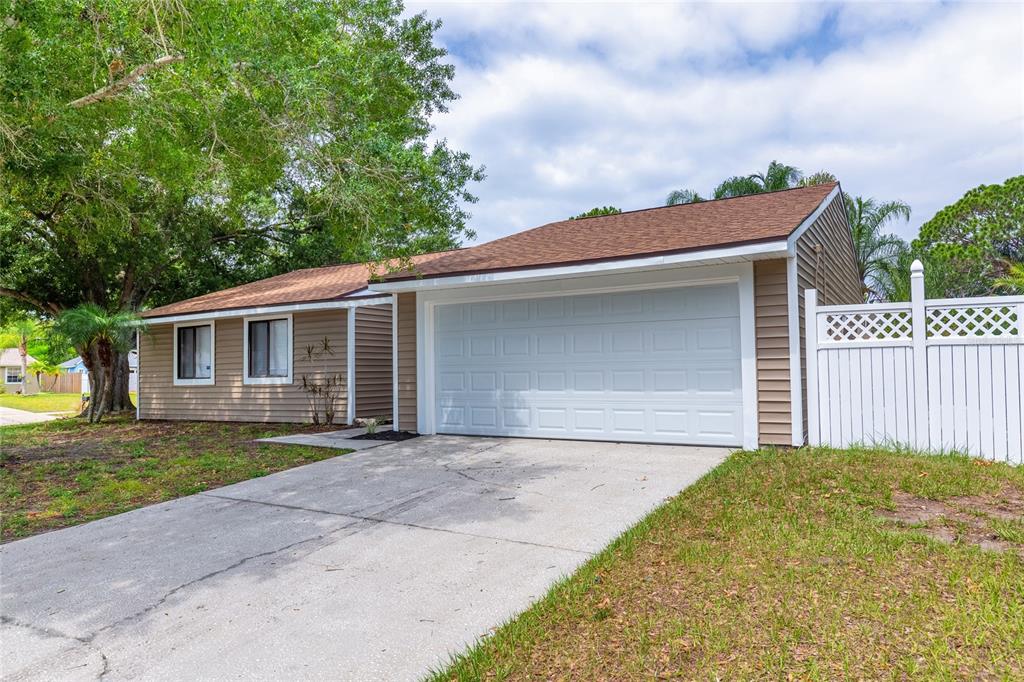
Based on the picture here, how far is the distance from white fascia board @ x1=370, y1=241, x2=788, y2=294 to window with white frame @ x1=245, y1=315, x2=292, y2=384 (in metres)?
4.38

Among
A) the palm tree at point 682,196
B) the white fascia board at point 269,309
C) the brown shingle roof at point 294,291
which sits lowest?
the white fascia board at point 269,309

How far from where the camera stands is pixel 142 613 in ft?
10.8

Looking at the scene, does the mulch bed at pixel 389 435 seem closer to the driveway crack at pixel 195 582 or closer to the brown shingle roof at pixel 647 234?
the brown shingle roof at pixel 647 234

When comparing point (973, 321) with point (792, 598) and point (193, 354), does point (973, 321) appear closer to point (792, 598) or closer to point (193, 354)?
point (792, 598)

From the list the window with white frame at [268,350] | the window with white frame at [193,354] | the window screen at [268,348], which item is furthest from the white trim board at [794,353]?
the window with white frame at [193,354]

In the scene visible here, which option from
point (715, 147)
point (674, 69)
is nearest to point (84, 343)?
point (674, 69)

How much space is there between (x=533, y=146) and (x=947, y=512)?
13.8 metres

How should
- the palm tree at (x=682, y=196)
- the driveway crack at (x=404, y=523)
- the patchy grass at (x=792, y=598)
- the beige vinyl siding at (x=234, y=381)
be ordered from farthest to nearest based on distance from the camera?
the palm tree at (x=682, y=196) → the beige vinyl siding at (x=234, y=381) → the driveway crack at (x=404, y=523) → the patchy grass at (x=792, y=598)

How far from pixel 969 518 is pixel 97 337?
14994 millimetres

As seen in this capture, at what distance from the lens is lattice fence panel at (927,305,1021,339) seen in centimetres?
612

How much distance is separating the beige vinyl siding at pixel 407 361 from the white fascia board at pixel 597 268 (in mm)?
445

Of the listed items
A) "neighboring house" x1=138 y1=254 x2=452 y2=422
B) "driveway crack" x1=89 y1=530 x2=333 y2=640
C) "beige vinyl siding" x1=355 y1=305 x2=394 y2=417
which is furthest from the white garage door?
"driveway crack" x1=89 y1=530 x2=333 y2=640

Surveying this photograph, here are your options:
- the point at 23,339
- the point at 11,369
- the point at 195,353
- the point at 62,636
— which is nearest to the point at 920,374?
the point at 62,636

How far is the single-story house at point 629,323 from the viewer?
7.07 meters
